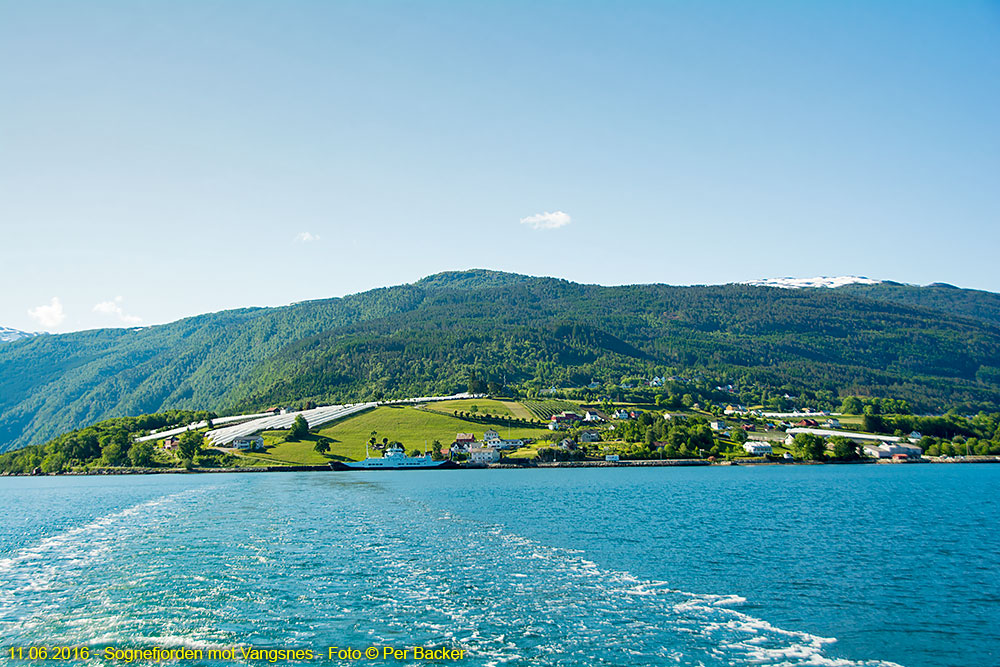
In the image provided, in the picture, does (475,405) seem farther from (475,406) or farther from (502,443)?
(502,443)

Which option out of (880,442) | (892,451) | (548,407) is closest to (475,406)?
(548,407)

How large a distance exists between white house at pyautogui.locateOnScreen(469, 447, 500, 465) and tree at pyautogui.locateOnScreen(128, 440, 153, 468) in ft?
183

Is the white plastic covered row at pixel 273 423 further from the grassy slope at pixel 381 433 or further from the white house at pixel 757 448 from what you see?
the white house at pixel 757 448

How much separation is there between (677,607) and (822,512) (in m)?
32.5

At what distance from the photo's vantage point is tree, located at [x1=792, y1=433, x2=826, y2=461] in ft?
399

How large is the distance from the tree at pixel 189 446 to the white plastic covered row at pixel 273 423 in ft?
15.8

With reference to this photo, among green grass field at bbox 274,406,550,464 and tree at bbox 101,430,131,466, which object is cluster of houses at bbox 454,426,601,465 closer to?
green grass field at bbox 274,406,550,464

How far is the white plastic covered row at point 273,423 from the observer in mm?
129500

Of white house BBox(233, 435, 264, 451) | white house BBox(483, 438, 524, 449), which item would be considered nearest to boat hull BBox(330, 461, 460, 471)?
white house BBox(483, 438, 524, 449)

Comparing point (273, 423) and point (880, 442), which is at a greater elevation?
point (273, 423)

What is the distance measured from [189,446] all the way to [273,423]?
1002 inches

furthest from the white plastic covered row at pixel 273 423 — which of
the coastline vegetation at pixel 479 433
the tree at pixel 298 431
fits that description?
the tree at pixel 298 431

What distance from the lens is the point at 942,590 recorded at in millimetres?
27906

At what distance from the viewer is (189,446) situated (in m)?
117
